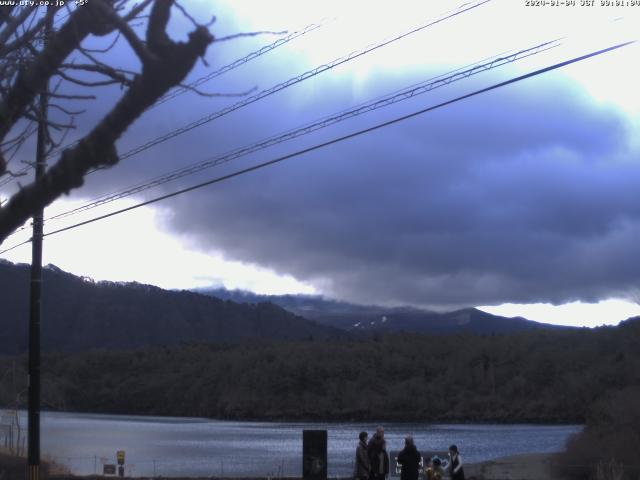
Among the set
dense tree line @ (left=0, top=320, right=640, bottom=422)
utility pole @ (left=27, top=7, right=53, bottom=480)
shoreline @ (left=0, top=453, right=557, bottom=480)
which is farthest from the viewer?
dense tree line @ (left=0, top=320, right=640, bottom=422)

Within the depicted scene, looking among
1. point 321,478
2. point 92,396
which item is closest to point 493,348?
point 92,396

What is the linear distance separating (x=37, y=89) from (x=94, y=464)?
35.0 metres

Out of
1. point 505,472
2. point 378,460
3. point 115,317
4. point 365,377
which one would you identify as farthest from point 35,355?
point 115,317

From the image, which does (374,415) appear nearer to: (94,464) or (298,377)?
(298,377)

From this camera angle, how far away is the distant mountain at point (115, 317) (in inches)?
5846

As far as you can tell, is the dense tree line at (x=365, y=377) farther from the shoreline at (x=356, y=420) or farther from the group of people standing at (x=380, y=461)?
the group of people standing at (x=380, y=461)

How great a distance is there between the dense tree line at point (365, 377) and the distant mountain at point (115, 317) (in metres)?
26.7

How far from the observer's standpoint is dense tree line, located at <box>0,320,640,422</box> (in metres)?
102

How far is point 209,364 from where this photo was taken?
4909 inches

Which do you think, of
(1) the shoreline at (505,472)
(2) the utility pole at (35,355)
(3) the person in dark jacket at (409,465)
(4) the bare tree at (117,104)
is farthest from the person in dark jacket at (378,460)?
(4) the bare tree at (117,104)

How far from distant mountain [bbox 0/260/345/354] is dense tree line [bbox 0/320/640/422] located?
26.7m

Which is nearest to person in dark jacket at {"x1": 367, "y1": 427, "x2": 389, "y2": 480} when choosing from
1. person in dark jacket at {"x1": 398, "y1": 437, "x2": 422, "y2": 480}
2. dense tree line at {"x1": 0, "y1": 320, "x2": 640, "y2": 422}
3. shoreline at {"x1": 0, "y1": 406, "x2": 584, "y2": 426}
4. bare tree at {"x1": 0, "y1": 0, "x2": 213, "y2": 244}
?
person in dark jacket at {"x1": 398, "y1": 437, "x2": 422, "y2": 480}

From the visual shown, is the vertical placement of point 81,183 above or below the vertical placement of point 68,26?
below

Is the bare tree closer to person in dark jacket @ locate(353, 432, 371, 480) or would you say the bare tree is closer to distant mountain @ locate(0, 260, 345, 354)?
person in dark jacket @ locate(353, 432, 371, 480)
